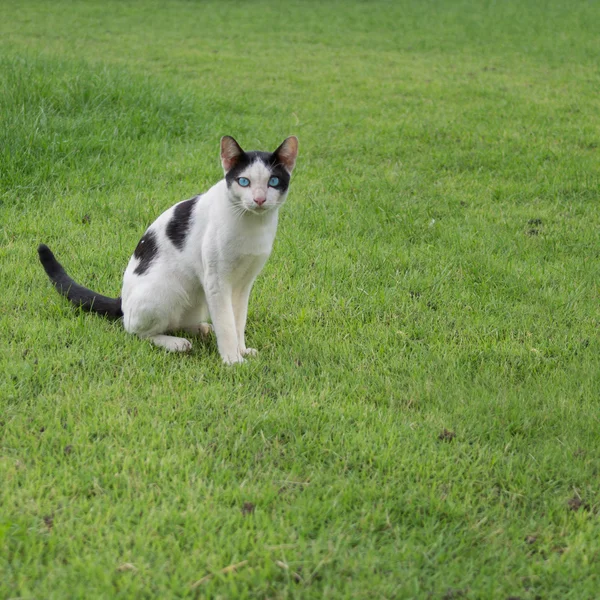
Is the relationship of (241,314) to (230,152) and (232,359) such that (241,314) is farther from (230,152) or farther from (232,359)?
(230,152)

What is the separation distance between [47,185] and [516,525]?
4612mm

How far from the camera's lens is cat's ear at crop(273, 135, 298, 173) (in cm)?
350

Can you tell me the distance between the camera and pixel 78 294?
4031 millimetres

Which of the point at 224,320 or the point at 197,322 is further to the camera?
the point at 197,322

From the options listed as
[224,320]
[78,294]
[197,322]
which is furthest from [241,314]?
[78,294]

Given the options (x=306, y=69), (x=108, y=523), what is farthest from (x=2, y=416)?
(x=306, y=69)

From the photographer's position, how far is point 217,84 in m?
10.1

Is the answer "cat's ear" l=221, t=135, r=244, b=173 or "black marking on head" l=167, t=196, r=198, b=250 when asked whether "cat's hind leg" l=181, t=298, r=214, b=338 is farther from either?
"cat's ear" l=221, t=135, r=244, b=173

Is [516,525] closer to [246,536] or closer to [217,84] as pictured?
[246,536]

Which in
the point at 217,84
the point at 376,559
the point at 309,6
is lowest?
the point at 376,559

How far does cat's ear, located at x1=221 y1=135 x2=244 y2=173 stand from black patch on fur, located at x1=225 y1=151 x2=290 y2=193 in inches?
0.7

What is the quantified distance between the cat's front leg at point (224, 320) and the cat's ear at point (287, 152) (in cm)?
68

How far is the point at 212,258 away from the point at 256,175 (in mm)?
461

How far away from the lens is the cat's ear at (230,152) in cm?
345
